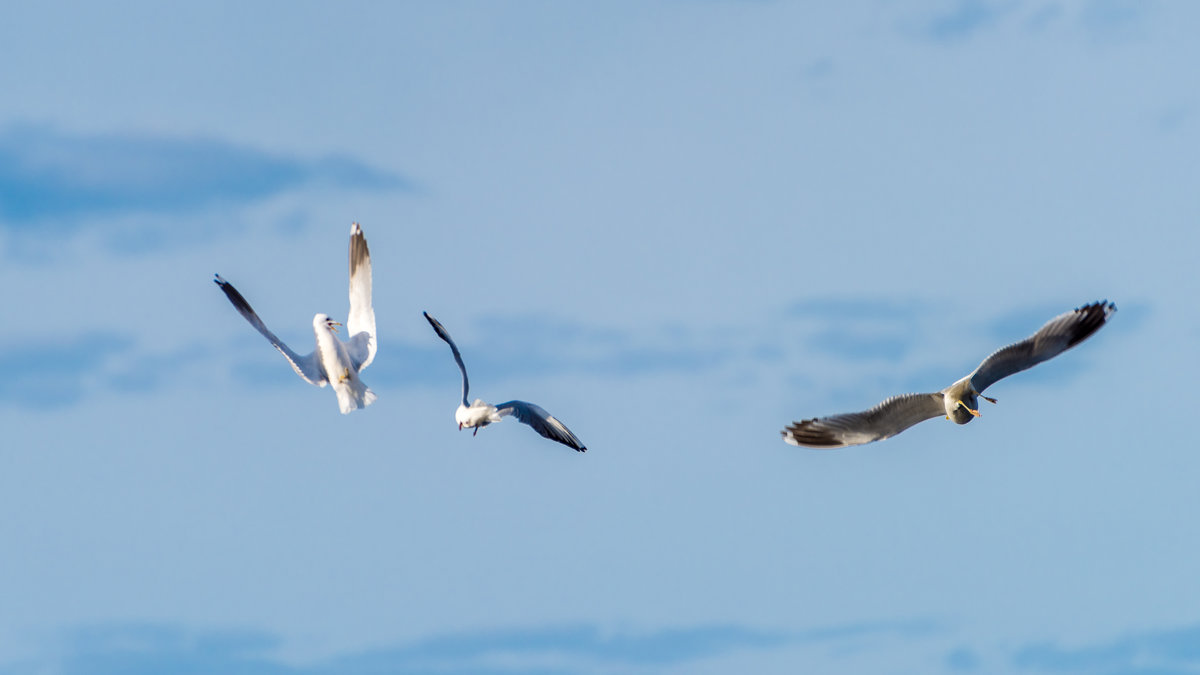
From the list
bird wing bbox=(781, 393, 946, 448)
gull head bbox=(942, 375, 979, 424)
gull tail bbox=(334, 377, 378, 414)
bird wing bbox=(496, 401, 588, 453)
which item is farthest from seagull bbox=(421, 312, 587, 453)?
gull head bbox=(942, 375, 979, 424)

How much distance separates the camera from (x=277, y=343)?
45.1m

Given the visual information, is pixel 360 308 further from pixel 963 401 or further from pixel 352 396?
pixel 963 401

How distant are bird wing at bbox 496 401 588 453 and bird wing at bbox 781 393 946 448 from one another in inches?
209

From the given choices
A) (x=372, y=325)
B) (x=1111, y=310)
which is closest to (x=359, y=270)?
(x=372, y=325)

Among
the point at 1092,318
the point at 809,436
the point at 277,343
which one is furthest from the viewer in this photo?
the point at 277,343

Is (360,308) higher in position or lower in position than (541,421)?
higher

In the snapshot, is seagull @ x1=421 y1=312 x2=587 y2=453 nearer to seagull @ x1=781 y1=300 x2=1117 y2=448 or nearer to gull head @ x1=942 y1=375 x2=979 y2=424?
seagull @ x1=781 y1=300 x2=1117 y2=448

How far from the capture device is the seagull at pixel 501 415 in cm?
4088

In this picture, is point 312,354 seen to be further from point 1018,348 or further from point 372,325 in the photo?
point 1018,348

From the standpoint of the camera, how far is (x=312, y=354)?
46281 mm

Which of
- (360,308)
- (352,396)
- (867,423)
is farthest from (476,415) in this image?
(867,423)

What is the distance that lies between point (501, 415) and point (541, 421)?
3.83ft

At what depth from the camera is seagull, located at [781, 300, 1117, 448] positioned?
1473 inches

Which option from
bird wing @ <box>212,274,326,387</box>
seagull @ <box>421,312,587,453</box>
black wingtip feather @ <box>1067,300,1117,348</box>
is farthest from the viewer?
bird wing @ <box>212,274,326,387</box>
